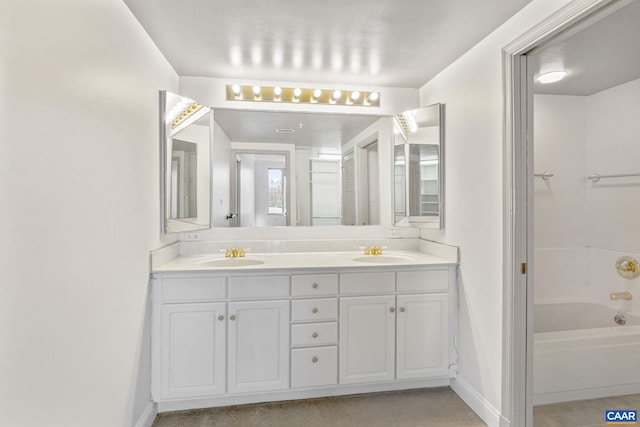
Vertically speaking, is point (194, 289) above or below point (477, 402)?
above

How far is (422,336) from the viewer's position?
241cm

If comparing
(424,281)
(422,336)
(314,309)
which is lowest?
(422,336)

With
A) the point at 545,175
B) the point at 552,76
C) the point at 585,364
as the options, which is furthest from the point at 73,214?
the point at 545,175

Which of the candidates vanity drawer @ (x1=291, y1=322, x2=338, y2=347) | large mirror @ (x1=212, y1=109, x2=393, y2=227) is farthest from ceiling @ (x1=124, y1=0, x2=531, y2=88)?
vanity drawer @ (x1=291, y1=322, x2=338, y2=347)

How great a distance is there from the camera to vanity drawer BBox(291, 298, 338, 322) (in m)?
2.27

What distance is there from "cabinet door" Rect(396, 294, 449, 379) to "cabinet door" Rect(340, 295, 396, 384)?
0.24 ft

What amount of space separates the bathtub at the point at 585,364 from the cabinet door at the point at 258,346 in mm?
1702

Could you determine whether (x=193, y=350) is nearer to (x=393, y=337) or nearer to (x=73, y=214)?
(x=73, y=214)

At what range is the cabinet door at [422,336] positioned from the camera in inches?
93.7

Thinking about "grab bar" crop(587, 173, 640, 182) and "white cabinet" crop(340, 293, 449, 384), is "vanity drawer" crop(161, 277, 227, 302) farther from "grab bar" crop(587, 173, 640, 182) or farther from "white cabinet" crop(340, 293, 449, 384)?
"grab bar" crop(587, 173, 640, 182)

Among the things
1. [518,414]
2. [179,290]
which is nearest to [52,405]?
[179,290]

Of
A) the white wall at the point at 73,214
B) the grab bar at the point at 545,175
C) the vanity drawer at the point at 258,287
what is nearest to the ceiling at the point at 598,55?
the grab bar at the point at 545,175

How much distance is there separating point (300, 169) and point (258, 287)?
1.12 m

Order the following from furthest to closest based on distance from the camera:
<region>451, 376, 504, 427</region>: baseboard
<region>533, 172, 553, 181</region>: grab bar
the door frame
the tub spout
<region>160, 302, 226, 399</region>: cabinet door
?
<region>533, 172, 553, 181</region>: grab bar, the tub spout, <region>160, 302, 226, 399</region>: cabinet door, <region>451, 376, 504, 427</region>: baseboard, the door frame
